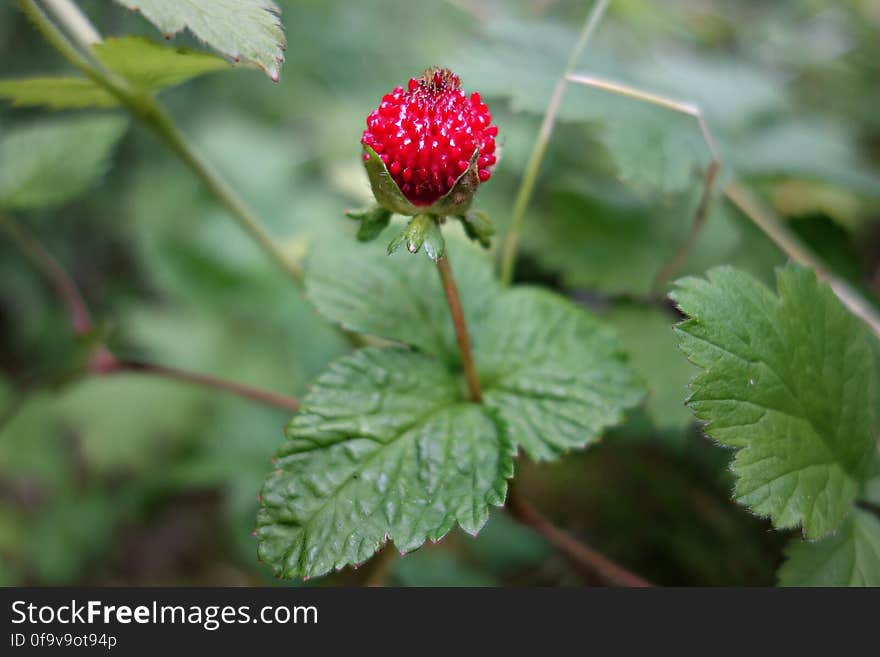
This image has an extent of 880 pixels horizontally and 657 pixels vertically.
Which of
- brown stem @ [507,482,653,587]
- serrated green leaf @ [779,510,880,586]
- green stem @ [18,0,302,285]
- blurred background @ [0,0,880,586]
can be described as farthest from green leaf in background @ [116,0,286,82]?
serrated green leaf @ [779,510,880,586]

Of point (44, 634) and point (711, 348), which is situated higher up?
point (711, 348)

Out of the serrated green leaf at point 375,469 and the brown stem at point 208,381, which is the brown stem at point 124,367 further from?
the serrated green leaf at point 375,469

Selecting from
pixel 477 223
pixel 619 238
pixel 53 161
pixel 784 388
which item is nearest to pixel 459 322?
pixel 477 223

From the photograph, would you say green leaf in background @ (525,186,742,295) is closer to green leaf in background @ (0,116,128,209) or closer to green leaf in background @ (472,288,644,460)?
green leaf in background @ (472,288,644,460)

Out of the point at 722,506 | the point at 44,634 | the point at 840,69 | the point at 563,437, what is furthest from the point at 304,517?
the point at 840,69

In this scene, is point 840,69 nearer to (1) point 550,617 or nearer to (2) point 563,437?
(2) point 563,437
